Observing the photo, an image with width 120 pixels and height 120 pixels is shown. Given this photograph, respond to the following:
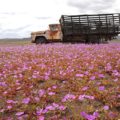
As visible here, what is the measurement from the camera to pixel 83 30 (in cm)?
3300

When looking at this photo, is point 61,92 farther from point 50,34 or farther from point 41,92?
point 50,34

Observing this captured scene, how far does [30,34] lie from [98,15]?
312 inches

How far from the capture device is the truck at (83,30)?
1297 inches

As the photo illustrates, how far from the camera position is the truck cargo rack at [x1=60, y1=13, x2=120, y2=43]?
32.9 m

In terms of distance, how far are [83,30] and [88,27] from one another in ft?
2.03

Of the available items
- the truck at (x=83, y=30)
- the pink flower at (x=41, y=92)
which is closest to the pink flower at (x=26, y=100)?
the pink flower at (x=41, y=92)

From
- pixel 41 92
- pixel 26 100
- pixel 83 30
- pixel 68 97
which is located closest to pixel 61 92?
pixel 41 92

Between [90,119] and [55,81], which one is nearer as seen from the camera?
[90,119]

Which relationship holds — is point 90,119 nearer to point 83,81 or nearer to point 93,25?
point 83,81

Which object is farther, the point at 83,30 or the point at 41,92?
the point at 83,30

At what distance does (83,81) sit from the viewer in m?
9.06

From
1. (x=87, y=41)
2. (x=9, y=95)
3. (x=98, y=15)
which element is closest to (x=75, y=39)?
(x=87, y=41)

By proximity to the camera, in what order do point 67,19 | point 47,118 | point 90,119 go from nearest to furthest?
point 90,119 → point 47,118 → point 67,19

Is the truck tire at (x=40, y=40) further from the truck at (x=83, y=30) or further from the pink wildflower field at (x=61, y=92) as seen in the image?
the pink wildflower field at (x=61, y=92)
